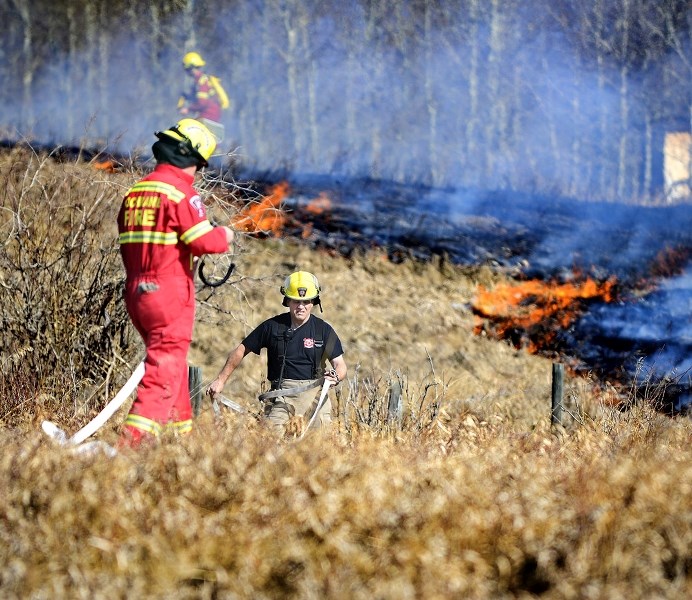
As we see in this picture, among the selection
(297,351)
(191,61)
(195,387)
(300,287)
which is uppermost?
(191,61)

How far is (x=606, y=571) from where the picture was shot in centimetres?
356

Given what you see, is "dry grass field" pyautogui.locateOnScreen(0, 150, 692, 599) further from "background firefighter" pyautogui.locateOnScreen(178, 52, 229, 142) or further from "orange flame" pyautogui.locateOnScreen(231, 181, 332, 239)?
"background firefighter" pyautogui.locateOnScreen(178, 52, 229, 142)

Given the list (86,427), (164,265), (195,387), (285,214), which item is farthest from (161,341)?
(285,214)

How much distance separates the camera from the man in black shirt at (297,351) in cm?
661

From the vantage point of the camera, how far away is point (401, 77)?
88.0 feet

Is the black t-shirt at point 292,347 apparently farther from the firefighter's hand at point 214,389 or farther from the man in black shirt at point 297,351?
the firefighter's hand at point 214,389

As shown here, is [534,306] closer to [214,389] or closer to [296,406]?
[296,406]

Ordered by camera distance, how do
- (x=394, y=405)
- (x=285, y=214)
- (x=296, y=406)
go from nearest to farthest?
(x=296, y=406)
(x=394, y=405)
(x=285, y=214)

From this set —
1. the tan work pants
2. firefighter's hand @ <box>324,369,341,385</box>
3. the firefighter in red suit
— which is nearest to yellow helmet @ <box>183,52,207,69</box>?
the tan work pants

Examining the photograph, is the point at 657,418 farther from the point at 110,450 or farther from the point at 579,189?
the point at 579,189

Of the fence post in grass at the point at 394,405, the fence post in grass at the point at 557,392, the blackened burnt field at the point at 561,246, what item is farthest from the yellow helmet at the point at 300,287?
the blackened burnt field at the point at 561,246

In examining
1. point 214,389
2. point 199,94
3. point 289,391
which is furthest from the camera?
point 199,94

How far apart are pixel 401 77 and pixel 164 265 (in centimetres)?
2242

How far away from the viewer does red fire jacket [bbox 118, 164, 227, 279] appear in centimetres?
520
